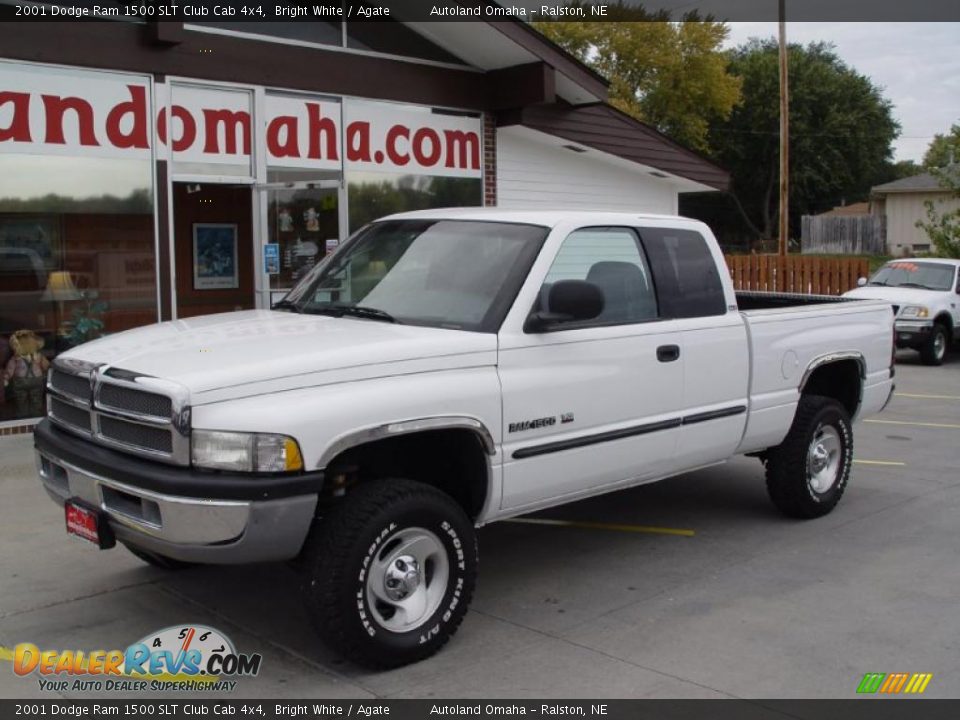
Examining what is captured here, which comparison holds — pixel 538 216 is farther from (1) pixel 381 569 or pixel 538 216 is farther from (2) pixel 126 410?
(2) pixel 126 410

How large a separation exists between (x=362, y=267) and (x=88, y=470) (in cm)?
196

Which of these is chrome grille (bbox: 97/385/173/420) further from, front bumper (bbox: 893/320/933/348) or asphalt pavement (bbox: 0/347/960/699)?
front bumper (bbox: 893/320/933/348)

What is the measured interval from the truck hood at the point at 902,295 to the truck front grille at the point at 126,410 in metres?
14.0

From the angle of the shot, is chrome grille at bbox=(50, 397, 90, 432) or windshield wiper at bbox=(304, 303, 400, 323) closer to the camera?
chrome grille at bbox=(50, 397, 90, 432)

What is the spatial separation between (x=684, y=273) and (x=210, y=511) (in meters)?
3.24

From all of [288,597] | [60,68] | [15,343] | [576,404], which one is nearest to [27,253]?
[15,343]

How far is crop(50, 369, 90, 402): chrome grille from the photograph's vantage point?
4698 millimetres

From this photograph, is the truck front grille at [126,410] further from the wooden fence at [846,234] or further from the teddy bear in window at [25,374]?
the wooden fence at [846,234]

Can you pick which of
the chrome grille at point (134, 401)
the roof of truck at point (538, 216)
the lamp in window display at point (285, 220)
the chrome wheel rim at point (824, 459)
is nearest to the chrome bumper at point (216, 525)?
the chrome grille at point (134, 401)

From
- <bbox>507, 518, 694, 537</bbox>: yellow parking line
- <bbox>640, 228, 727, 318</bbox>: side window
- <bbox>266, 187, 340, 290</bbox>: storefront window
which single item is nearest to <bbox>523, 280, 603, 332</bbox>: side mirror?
<bbox>640, 228, 727, 318</bbox>: side window

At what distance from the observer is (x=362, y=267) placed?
5938 millimetres

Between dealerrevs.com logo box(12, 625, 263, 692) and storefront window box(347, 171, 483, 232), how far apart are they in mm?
8102

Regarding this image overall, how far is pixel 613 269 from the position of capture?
5.86 metres

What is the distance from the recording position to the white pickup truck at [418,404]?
421 cm
